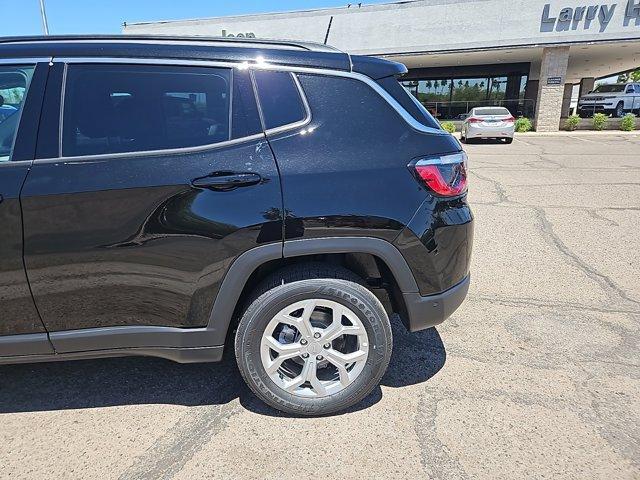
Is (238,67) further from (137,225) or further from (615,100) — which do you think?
(615,100)

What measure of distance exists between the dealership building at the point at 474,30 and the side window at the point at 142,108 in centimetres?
1898

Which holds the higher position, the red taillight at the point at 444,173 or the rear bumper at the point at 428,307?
the red taillight at the point at 444,173

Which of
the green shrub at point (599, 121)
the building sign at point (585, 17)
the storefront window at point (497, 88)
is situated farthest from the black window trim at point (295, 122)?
the storefront window at point (497, 88)

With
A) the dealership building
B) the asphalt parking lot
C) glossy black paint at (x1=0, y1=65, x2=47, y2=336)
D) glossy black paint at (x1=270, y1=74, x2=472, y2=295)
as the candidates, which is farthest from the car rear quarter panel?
the dealership building

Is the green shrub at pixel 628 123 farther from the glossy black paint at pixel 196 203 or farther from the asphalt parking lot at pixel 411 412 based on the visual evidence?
the glossy black paint at pixel 196 203

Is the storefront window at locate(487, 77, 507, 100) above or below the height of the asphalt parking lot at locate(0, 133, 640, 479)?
above

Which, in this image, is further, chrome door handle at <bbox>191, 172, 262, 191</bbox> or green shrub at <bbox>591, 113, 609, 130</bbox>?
green shrub at <bbox>591, 113, 609, 130</bbox>

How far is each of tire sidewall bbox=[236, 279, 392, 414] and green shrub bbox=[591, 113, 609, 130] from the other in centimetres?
2481

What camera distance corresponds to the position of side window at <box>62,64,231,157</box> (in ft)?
7.13

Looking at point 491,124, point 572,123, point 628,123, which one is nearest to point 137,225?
point 491,124

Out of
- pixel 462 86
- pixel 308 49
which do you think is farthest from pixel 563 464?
pixel 462 86

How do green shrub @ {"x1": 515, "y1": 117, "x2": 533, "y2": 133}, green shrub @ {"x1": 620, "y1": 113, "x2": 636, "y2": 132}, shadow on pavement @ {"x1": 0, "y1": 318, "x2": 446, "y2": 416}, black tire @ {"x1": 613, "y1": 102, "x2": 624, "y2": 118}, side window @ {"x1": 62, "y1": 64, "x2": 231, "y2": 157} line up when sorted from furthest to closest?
black tire @ {"x1": 613, "y1": 102, "x2": 624, "y2": 118} < green shrub @ {"x1": 515, "y1": 117, "x2": 533, "y2": 133} < green shrub @ {"x1": 620, "y1": 113, "x2": 636, "y2": 132} < shadow on pavement @ {"x1": 0, "y1": 318, "x2": 446, "y2": 416} < side window @ {"x1": 62, "y1": 64, "x2": 231, "y2": 157}

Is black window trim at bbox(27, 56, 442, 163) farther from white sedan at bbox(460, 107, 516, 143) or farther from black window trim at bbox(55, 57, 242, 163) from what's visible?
white sedan at bbox(460, 107, 516, 143)

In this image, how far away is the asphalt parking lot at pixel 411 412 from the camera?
2.09 m
